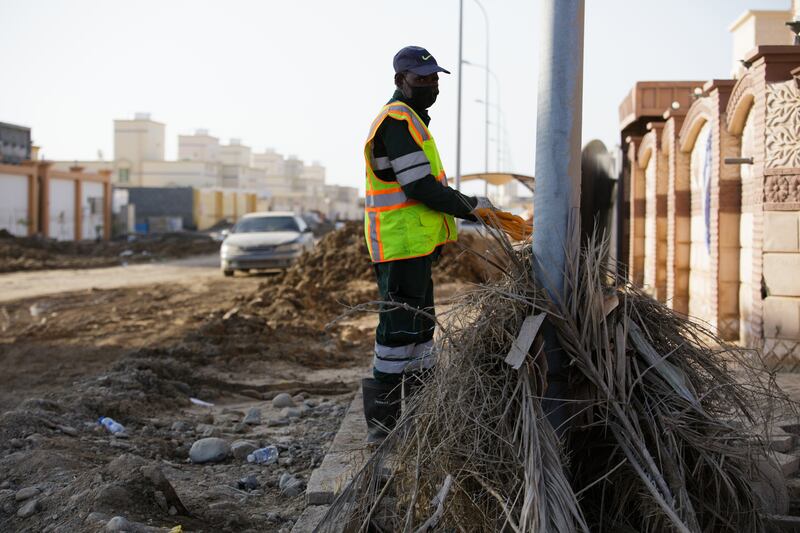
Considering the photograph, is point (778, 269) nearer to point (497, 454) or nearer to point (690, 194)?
point (690, 194)

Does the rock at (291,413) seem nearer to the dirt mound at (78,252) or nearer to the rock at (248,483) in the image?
the rock at (248,483)

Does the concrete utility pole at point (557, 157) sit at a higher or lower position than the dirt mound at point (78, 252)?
higher

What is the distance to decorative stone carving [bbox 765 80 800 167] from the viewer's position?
7336 mm

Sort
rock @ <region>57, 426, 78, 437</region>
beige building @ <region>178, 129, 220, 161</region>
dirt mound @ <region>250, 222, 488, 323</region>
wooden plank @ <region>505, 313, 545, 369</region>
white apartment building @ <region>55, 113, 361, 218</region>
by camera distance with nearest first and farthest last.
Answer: wooden plank @ <region>505, 313, 545, 369</region> → rock @ <region>57, 426, 78, 437</region> → dirt mound @ <region>250, 222, 488, 323</region> → white apartment building @ <region>55, 113, 361, 218</region> → beige building @ <region>178, 129, 220, 161</region>

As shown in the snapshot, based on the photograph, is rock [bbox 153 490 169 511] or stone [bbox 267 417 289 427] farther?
stone [bbox 267 417 289 427]

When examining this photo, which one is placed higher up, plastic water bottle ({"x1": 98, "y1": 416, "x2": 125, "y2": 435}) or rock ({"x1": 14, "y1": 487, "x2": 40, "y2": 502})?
rock ({"x1": 14, "y1": 487, "x2": 40, "y2": 502})

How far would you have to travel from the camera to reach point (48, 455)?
4668mm

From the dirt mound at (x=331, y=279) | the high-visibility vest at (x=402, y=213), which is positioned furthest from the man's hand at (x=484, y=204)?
the dirt mound at (x=331, y=279)

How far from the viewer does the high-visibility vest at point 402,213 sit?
13.6 feet

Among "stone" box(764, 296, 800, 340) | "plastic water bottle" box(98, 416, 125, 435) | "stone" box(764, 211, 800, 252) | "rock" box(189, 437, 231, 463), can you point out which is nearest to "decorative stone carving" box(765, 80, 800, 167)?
"stone" box(764, 211, 800, 252)

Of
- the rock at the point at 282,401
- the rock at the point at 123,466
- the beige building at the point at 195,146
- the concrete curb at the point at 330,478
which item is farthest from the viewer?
the beige building at the point at 195,146

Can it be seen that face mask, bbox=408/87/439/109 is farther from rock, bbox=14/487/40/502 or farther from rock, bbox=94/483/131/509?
rock, bbox=14/487/40/502

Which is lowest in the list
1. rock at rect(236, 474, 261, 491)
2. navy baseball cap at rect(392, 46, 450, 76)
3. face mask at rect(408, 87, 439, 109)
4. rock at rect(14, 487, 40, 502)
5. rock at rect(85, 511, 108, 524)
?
rock at rect(236, 474, 261, 491)

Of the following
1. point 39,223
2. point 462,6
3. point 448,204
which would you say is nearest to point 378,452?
point 448,204
